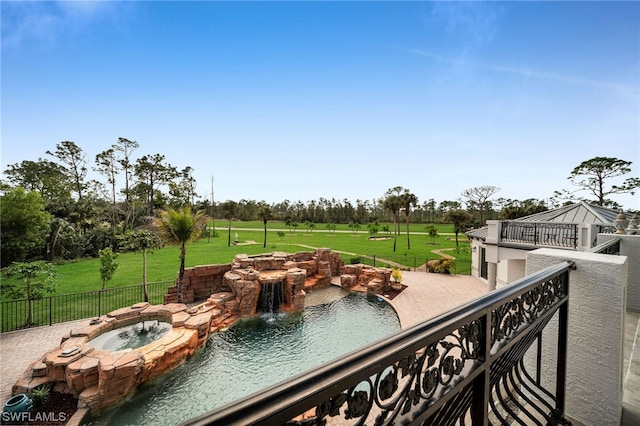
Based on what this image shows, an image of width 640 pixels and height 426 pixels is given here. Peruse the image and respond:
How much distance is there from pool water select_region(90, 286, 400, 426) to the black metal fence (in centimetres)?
524

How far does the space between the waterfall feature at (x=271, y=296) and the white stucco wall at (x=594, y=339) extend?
35.7 ft

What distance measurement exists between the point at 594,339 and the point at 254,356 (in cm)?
800

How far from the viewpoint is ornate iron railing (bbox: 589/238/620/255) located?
10.1ft

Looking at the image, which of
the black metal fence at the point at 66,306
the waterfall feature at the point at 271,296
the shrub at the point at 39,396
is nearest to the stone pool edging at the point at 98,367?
the shrub at the point at 39,396

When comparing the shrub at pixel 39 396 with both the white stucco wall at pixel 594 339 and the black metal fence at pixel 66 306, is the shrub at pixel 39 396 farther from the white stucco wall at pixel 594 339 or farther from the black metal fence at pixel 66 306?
the white stucco wall at pixel 594 339

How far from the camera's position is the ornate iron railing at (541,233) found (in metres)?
8.59

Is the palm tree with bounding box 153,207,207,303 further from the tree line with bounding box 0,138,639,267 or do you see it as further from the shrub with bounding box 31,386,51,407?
the shrub with bounding box 31,386,51,407

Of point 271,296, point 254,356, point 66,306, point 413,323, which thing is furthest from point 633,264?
point 66,306

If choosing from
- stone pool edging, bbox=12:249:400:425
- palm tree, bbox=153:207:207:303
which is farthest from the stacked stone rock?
palm tree, bbox=153:207:207:303

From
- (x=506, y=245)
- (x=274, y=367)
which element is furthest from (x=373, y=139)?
(x=274, y=367)

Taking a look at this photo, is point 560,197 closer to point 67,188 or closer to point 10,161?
point 67,188

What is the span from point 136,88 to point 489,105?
56.1 ft

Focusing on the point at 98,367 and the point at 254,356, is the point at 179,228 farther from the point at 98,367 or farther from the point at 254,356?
the point at 254,356

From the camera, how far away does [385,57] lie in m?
11.5
